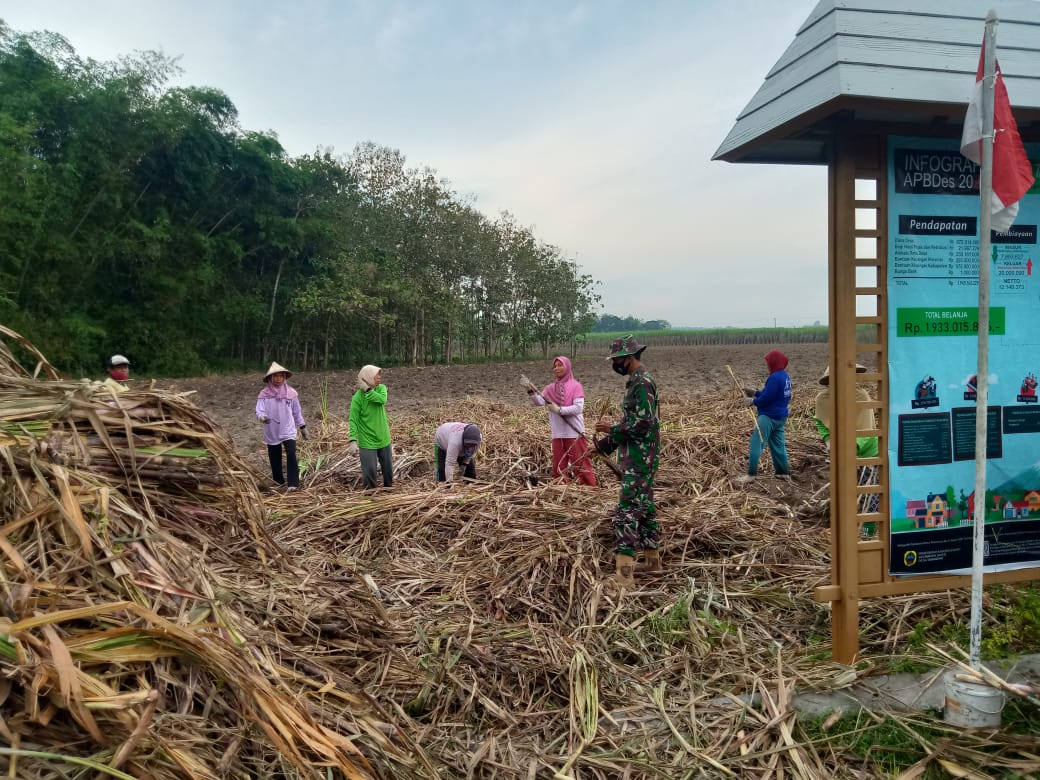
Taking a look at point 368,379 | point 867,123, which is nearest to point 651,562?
point 867,123

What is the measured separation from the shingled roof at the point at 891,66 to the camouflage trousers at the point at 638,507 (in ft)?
7.55

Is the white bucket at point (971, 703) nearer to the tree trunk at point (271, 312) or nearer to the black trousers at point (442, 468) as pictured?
the black trousers at point (442, 468)

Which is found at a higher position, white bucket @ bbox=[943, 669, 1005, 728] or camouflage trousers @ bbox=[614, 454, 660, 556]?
camouflage trousers @ bbox=[614, 454, 660, 556]

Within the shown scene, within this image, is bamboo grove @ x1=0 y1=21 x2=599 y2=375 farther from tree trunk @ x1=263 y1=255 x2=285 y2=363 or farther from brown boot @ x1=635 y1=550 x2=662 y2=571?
brown boot @ x1=635 y1=550 x2=662 y2=571

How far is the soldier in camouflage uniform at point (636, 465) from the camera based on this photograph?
188 inches

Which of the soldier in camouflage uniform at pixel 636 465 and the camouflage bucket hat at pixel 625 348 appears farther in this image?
the camouflage bucket hat at pixel 625 348

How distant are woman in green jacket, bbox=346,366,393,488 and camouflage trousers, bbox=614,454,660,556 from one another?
134 inches

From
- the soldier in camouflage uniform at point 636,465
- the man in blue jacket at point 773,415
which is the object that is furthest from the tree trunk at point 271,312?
the soldier in camouflage uniform at point 636,465

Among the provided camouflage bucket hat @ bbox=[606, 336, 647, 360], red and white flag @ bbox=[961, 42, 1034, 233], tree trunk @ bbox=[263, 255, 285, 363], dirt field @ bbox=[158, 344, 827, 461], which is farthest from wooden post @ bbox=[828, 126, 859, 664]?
tree trunk @ bbox=[263, 255, 285, 363]

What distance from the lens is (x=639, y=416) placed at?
480cm

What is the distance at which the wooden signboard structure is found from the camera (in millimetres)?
2996

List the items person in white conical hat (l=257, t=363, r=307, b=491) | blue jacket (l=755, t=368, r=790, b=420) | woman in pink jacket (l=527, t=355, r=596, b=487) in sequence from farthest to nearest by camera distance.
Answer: person in white conical hat (l=257, t=363, r=307, b=491) < blue jacket (l=755, t=368, r=790, b=420) < woman in pink jacket (l=527, t=355, r=596, b=487)

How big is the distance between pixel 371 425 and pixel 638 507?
3599mm

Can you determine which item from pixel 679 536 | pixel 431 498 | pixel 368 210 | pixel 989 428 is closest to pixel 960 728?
pixel 989 428
